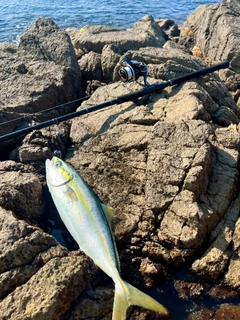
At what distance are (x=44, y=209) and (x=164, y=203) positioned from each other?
1.80 m

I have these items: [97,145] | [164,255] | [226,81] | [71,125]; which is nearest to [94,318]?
[164,255]

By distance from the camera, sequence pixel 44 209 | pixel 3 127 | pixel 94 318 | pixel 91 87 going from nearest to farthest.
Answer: pixel 94 318, pixel 44 209, pixel 3 127, pixel 91 87

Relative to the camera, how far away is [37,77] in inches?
300

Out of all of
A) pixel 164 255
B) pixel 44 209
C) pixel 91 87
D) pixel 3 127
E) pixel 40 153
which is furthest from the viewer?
pixel 91 87

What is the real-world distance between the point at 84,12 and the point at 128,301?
799 inches

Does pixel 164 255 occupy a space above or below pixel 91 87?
below

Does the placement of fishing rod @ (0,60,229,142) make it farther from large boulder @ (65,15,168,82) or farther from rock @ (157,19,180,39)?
rock @ (157,19,180,39)

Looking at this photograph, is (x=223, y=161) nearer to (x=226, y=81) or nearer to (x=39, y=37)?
(x=226, y=81)

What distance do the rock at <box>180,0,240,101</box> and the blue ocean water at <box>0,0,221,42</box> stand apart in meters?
6.24

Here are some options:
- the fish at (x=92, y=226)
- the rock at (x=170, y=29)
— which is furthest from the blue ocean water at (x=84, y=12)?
the fish at (x=92, y=226)

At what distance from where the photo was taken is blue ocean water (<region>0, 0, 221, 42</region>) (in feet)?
61.3

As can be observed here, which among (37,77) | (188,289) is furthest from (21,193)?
(37,77)

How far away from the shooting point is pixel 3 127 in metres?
6.33

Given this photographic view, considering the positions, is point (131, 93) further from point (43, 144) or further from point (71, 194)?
point (71, 194)
